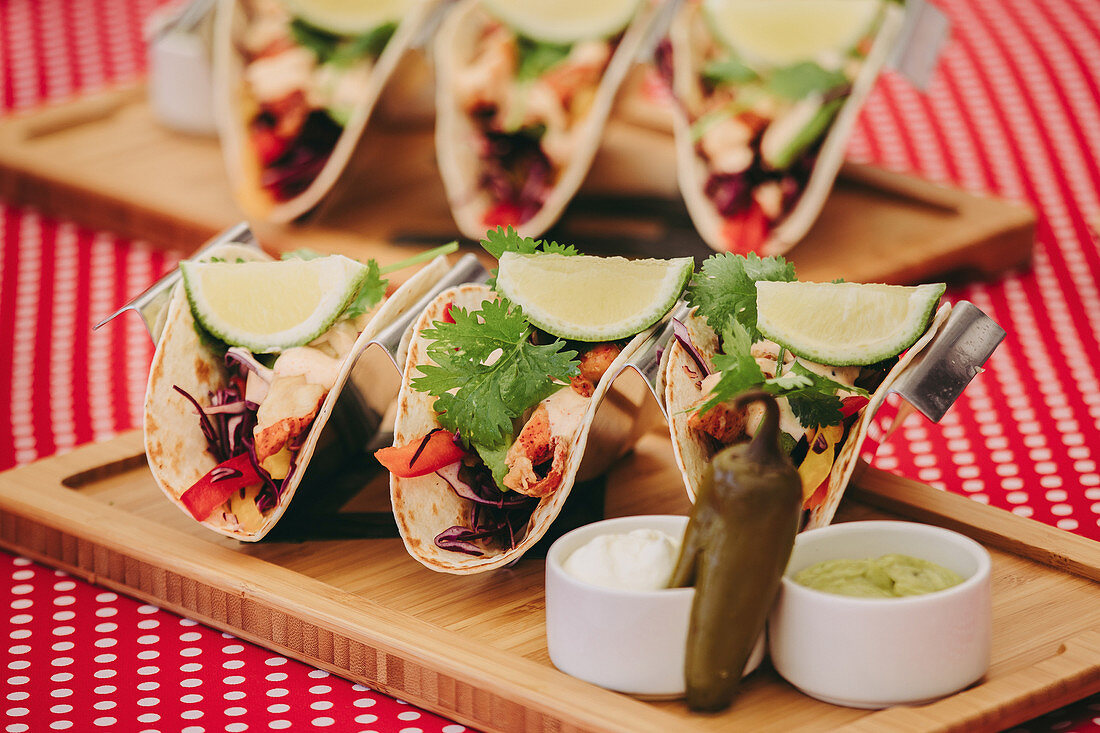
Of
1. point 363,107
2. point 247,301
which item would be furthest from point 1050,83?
point 247,301

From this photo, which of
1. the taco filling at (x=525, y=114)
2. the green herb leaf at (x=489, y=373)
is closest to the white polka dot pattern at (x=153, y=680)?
the green herb leaf at (x=489, y=373)

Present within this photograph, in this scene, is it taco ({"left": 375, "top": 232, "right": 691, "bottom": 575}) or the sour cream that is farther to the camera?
taco ({"left": 375, "top": 232, "right": 691, "bottom": 575})

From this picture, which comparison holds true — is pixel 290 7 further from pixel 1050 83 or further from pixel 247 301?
pixel 1050 83

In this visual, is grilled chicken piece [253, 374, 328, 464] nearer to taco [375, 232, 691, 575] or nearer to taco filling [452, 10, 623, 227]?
taco [375, 232, 691, 575]

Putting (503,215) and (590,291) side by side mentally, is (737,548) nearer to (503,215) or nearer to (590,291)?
(590,291)

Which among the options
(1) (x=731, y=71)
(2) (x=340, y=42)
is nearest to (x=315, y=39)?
(2) (x=340, y=42)

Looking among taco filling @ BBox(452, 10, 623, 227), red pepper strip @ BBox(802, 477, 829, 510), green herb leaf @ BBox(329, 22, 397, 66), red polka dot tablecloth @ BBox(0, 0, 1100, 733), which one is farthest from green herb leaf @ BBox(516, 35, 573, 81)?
red pepper strip @ BBox(802, 477, 829, 510)
